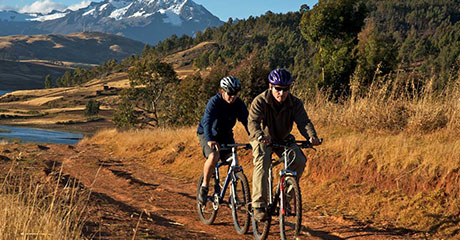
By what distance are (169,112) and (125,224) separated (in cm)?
4231

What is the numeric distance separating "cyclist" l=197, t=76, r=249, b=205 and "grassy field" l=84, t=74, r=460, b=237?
2911 millimetres

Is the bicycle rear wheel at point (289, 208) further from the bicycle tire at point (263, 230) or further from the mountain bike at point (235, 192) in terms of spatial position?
the mountain bike at point (235, 192)

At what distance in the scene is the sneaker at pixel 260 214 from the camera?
20.4 feet

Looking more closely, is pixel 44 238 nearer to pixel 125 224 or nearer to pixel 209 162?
pixel 125 224

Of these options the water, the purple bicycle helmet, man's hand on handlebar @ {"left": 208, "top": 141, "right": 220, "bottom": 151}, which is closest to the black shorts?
A: man's hand on handlebar @ {"left": 208, "top": 141, "right": 220, "bottom": 151}

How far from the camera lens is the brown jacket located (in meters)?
6.18

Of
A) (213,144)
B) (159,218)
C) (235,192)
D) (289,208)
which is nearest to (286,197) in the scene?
(289,208)

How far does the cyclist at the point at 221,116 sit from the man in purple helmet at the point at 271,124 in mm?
762

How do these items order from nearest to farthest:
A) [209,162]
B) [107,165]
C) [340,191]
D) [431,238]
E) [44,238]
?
[44,238], [431,238], [209,162], [340,191], [107,165]

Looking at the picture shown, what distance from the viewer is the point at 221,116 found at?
7176mm

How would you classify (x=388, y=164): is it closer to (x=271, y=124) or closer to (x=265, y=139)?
(x=271, y=124)

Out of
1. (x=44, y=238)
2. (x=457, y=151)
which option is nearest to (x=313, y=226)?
(x=457, y=151)

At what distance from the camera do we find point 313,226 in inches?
301

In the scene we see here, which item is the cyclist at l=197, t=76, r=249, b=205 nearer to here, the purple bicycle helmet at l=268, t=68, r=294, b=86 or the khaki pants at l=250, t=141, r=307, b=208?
the khaki pants at l=250, t=141, r=307, b=208
